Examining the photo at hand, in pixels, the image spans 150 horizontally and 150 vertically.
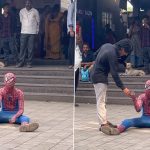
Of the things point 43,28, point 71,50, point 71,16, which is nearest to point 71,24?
point 71,16

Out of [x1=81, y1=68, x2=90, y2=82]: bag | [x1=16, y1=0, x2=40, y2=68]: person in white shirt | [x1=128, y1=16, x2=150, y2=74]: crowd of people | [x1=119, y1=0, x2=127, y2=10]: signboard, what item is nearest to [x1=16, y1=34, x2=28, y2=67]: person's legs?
[x1=16, y1=0, x2=40, y2=68]: person in white shirt

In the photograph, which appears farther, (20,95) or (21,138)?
(20,95)

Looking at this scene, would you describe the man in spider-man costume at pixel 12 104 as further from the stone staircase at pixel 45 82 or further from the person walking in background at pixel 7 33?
the person walking in background at pixel 7 33

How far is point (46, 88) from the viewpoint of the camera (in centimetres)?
1351

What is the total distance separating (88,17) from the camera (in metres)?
13.3

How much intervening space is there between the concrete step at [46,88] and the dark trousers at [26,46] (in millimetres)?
1022

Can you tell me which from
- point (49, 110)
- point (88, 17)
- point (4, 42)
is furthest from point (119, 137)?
point (4, 42)

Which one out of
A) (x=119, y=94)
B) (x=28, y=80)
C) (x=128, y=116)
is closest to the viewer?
(x=128, y=116)

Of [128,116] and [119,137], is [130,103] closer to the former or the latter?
[128,116]

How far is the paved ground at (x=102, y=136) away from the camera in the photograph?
27.7 ft

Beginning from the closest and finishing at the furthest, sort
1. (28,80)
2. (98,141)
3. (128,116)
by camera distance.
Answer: (98,141), (128,116), (28,80)

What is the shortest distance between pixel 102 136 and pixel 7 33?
22.5 ft

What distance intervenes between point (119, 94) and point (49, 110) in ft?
5.94

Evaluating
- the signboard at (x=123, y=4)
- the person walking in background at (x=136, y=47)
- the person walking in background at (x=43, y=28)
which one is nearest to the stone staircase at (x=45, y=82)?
the person walking in background at (x=136, y=47)
